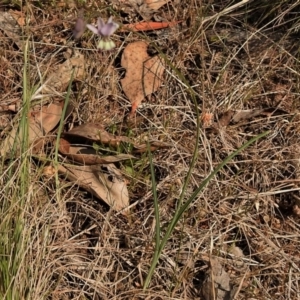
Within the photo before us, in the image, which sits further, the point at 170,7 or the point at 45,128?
the point at 170,7

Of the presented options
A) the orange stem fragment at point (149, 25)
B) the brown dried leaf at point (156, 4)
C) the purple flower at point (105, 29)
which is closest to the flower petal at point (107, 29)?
the purple flower at point (105, 29)

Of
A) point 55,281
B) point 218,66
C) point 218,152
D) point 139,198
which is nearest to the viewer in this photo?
point 55,281

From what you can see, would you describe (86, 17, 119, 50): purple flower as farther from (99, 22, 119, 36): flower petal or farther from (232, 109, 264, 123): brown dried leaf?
(232, 109, 264, 123): brown dried leaf

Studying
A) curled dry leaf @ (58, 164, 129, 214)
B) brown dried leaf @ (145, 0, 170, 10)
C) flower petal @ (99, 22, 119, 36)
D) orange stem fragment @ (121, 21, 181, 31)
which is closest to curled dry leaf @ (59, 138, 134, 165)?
curled dry leaf @ (58, 164, 129, 214)

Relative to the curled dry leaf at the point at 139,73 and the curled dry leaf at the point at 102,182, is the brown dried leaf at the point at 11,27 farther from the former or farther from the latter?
the curled dry leaf at the point at 102,182

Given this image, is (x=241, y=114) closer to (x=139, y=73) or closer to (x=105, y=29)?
(x=139, y=73)

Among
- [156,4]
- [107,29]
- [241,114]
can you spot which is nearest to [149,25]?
[156,4]

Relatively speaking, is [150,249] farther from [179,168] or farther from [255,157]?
[255,157]

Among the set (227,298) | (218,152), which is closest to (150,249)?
(227,298)
